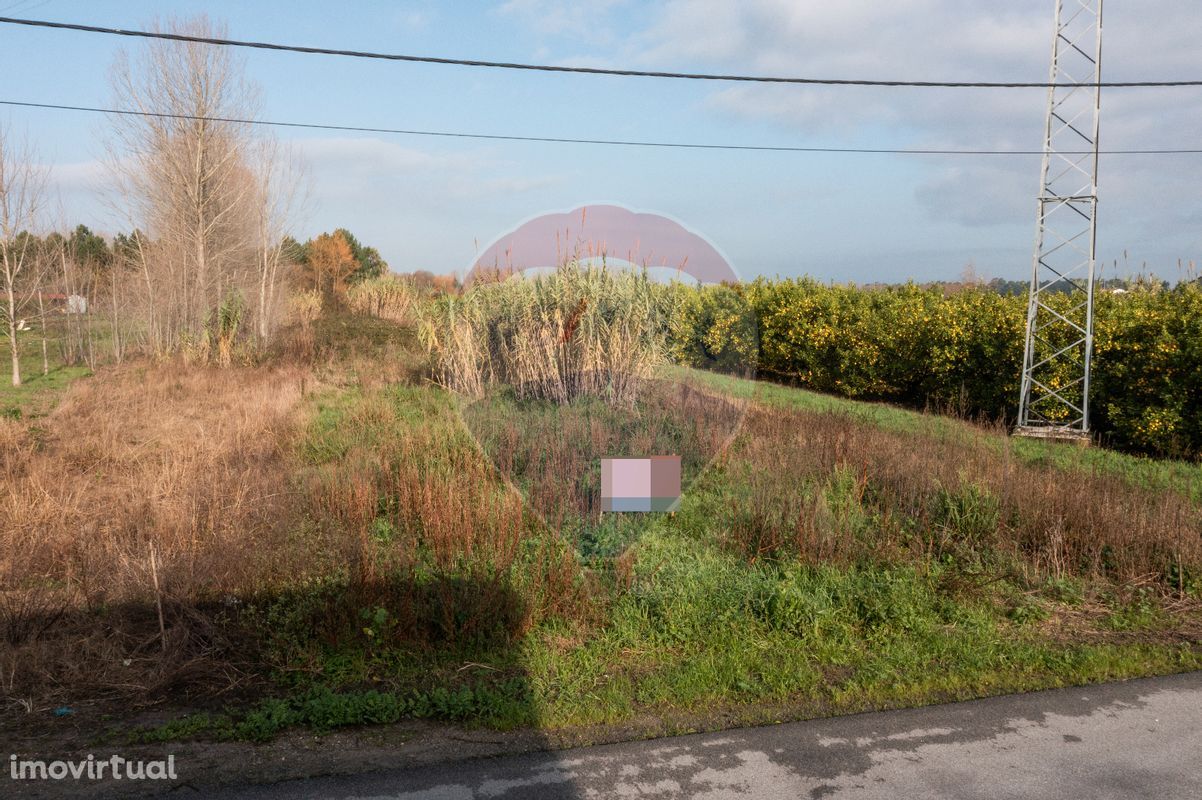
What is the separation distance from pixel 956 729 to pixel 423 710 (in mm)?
2738

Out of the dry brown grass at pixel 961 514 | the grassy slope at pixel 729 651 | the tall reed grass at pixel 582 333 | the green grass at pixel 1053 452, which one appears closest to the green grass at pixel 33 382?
the tall reed grass at pixel 582 333

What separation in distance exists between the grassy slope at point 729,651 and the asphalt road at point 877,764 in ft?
0.76

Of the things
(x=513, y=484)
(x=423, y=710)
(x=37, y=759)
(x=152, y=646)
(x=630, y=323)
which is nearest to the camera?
(x=37, y=759)

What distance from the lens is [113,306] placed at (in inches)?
749

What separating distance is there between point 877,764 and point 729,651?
4.02 ft

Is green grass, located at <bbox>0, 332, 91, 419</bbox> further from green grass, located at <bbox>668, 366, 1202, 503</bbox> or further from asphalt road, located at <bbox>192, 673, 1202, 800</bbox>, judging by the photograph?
asphalt road, located at <bbox>192, 673, 1202, 800</bbox>

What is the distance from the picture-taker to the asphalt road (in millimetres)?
3352

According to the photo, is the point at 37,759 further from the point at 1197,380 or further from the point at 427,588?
the point at 1197,380

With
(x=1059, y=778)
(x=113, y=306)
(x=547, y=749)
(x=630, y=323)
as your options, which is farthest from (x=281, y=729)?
(x=113, y=306)

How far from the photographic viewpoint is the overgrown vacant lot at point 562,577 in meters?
4.25

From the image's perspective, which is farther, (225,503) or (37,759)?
(225,503)

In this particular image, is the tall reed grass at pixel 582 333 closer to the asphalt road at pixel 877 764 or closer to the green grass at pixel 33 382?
the asphalt road at pixel 877 764

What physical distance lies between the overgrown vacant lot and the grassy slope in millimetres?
19

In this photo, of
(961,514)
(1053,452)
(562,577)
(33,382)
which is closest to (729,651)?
(562,577)
